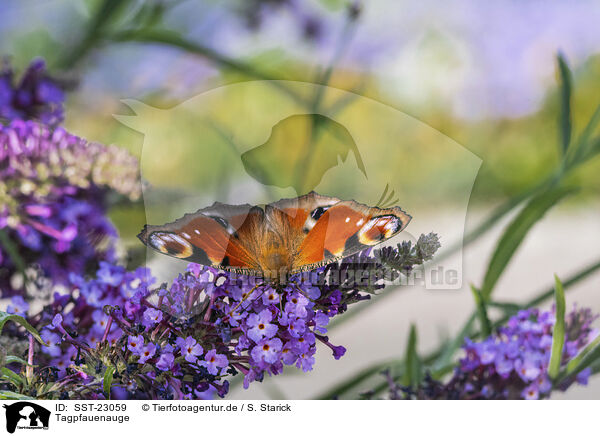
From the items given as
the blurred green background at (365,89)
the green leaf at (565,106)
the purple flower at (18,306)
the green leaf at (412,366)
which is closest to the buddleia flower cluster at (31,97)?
the blurred green background at (365,89)

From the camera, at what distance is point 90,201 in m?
0.56

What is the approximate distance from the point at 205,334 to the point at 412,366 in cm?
30

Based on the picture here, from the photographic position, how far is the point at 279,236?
0.47 m

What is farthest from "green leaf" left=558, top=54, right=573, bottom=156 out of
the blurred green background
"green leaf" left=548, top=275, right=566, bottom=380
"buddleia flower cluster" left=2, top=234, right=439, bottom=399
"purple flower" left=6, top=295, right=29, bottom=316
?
"purple flower" left=6, top=295, right=29, bottom=316

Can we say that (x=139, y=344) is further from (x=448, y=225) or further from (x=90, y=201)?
(x=448, y=225)

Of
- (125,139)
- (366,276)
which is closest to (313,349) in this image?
(366,276)

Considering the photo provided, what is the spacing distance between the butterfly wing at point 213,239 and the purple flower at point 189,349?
6cm

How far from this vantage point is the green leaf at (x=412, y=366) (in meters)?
0.62

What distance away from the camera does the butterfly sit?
17.1 inches

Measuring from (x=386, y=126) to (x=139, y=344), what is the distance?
389 mm

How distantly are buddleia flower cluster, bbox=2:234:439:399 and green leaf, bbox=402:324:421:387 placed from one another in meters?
0.19

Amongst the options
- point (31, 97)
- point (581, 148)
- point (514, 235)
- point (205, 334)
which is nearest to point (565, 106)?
point (581, 148)

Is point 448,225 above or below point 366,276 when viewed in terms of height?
above

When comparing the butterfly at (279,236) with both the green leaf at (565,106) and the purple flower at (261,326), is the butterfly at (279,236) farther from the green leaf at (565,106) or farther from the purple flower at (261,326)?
the green leaf at (565,106)
